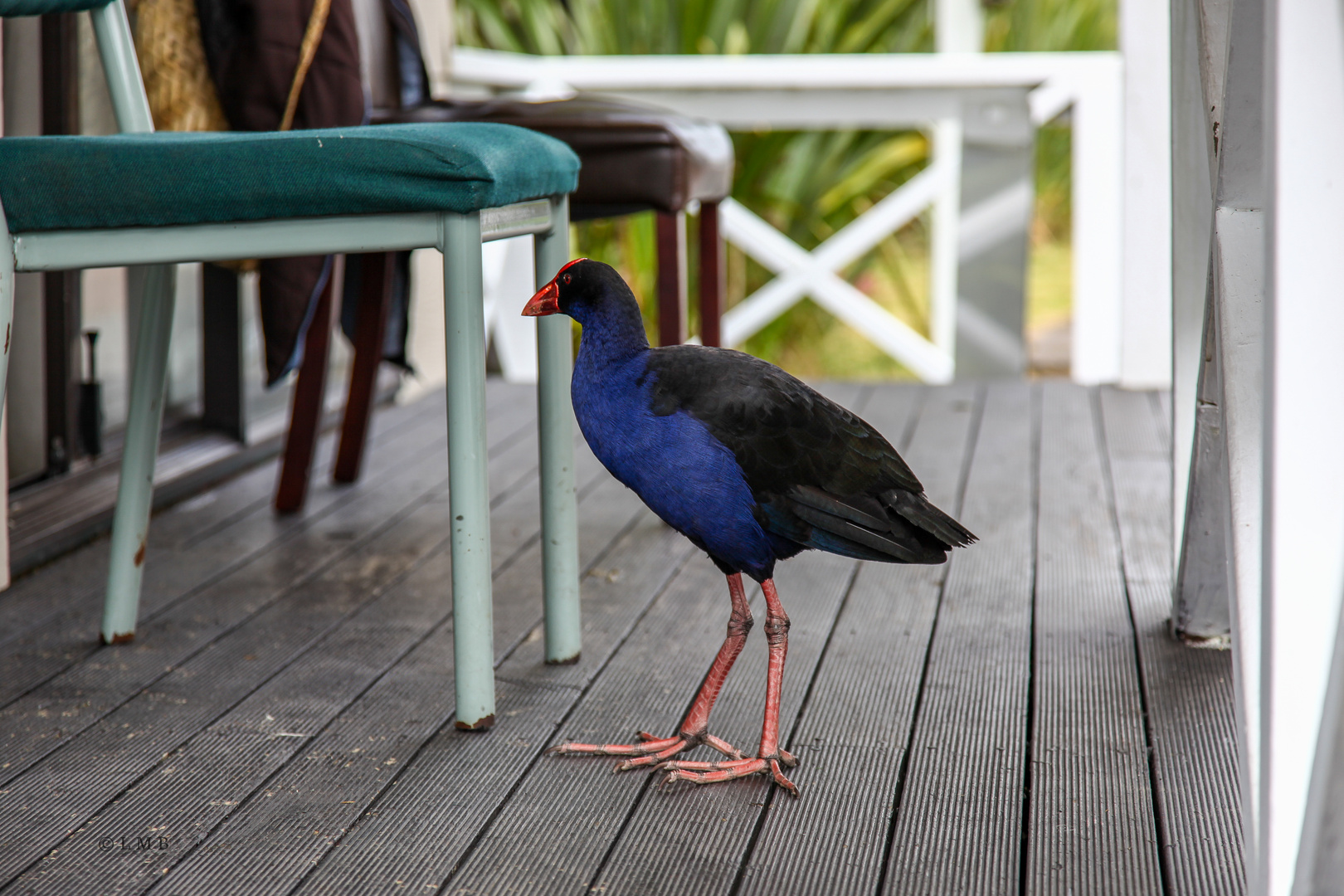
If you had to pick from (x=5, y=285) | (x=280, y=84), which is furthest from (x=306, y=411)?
(x=5, y=285)

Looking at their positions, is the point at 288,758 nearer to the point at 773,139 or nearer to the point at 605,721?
the point at 605,721

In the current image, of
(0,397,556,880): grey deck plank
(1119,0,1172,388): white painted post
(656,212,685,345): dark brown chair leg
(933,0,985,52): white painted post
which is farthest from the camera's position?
(933,0,985,52): white painted post

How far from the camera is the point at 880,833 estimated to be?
113 cm

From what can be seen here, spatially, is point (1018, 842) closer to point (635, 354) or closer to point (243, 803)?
point (635, 354)

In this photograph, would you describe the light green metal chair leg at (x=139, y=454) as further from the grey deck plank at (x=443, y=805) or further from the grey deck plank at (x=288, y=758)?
the grey deck plank at (x=443, y=805)

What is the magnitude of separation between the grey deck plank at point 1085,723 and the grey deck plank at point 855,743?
14 centimetres

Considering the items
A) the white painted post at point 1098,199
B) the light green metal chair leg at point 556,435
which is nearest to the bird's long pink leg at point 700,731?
the light green metal chair leg at point 556,435

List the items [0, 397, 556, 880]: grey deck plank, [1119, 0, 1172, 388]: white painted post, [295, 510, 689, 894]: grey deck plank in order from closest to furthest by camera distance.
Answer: [295, 510, 689, 894]: grey deck plank < [0, 397, 556, 880]: grey deck plank < [1119, 0, 1172, 388]: white painted post

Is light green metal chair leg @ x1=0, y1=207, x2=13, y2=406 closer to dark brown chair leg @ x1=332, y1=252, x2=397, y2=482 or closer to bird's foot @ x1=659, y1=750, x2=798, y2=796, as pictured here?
bird's foot @ x1=659, y1=750, x2=798, y2=796

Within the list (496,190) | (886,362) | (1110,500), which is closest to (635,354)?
(496,190)

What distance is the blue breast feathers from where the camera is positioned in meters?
1.20

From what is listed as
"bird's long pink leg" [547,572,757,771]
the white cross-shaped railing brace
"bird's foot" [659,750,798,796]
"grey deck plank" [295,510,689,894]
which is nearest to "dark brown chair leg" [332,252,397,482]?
"grey deck plank" [295,510,689,894]

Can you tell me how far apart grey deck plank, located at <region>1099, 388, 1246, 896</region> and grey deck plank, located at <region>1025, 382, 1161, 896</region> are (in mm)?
19

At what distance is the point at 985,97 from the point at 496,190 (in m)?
2.49
